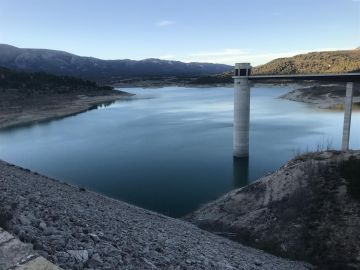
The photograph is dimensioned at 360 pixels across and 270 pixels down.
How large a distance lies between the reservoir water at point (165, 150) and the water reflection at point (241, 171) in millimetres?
100

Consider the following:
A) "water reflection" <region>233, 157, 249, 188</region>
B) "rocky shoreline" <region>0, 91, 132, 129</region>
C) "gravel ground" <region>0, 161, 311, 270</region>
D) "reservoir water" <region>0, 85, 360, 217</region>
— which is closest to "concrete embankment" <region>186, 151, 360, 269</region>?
"gravel ground" <region>0, 161, 311, 270</region>

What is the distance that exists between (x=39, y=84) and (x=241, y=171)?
9913cm

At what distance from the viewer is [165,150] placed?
5041cm

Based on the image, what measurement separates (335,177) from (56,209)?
17.6 meters

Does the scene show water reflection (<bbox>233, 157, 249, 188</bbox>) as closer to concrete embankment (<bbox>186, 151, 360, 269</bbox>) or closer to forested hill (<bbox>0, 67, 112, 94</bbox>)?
concrete embankment (<bbox>186, 151, 360, 269</bbox>)

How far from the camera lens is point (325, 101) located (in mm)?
105062

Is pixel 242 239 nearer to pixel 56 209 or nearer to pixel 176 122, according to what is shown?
pixel 56 209

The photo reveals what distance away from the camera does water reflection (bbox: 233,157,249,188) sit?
36.7m

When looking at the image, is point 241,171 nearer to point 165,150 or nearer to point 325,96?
point 165,150

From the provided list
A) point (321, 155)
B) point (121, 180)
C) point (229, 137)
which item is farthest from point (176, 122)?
point (321, 155)

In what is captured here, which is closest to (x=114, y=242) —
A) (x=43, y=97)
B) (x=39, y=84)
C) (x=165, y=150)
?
(x=165, y=150)

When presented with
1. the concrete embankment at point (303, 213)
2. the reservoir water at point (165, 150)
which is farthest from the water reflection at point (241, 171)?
the concrete embankment at point (303, 213)

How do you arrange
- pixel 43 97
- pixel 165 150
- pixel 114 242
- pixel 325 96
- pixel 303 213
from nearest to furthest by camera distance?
pixel 114 242, pixel 303 213, pixel 165 150, pixel 43 97, pixel 325 96

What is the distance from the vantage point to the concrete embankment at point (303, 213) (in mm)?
19173
